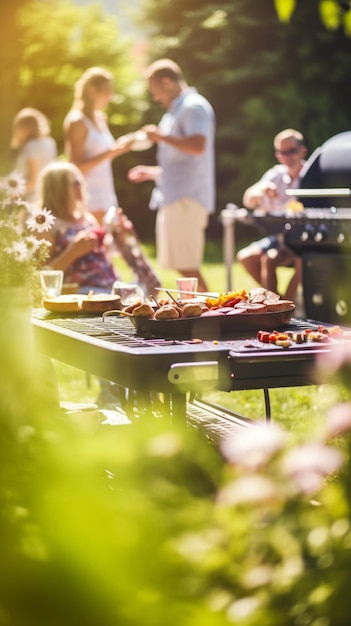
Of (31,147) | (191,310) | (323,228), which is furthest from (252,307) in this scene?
(31,147)

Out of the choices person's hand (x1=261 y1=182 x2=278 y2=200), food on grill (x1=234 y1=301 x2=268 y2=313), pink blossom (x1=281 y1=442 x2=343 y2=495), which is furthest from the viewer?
person's hand (x1=261 y1=182 x2=278 y2=200)

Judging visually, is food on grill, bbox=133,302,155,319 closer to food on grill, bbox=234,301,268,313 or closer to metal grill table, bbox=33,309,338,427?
metal grill table, bbox=33,309,338,427

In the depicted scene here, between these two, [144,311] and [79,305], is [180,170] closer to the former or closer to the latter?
[79,305]

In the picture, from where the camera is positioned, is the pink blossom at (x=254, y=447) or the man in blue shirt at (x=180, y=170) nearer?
the pink blossom at (x=254, y=447)

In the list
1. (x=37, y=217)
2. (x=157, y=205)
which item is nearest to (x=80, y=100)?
(x=157, y=205)

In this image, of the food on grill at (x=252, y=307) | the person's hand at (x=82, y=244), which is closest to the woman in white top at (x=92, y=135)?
the person's hand at (x=82, y=244)

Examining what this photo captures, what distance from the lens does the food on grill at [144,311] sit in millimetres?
3256

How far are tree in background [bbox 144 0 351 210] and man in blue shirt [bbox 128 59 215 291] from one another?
12327 millimetres

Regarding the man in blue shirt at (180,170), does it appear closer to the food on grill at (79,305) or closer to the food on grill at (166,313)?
the food on grill at (79,305)

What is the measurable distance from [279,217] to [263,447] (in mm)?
5665

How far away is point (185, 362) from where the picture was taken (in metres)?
2.86

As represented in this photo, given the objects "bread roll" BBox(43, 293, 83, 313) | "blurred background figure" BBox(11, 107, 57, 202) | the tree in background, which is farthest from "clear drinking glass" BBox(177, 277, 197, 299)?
the tree in background

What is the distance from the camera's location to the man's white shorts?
8.14 metres

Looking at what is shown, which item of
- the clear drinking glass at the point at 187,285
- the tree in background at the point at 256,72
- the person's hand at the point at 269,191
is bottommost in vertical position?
the clear drinking glass at the point at 187,285
